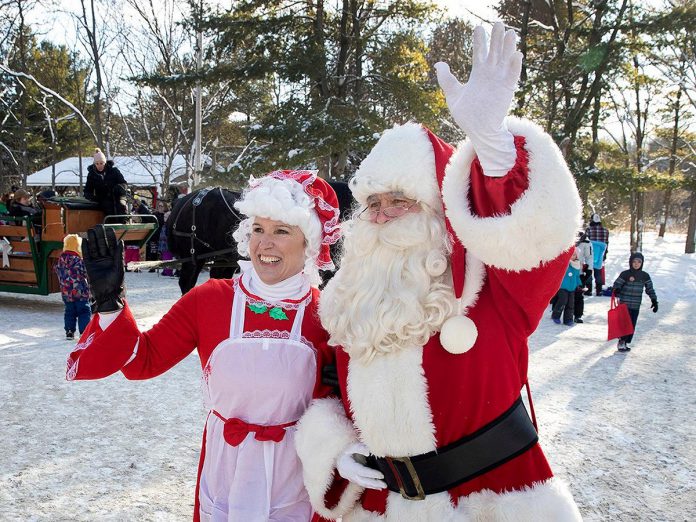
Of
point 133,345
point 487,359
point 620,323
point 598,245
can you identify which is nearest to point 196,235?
point 620,323

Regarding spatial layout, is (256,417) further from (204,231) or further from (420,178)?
(204,231)

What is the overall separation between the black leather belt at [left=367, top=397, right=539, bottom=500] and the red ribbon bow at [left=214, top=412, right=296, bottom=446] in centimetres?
44

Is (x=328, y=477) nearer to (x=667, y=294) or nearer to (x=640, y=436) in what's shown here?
(x=640, y=436)

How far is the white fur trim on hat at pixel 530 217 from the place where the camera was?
4.66 ft

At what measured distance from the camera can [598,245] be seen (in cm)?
1276

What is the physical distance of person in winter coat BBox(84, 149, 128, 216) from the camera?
27.9 feet

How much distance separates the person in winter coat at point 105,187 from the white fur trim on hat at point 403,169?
7504mm

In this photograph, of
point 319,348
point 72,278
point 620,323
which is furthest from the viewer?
point 620,323

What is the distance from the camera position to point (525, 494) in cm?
154

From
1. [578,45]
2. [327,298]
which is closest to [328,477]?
[327,298]

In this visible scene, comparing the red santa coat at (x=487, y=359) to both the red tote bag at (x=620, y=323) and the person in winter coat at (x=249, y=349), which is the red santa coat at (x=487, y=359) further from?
the red tote bag at (x=620, y=323)

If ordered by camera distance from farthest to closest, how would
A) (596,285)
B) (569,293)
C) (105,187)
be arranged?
1. (596,285)
2. (569,293)
3. (105,187)

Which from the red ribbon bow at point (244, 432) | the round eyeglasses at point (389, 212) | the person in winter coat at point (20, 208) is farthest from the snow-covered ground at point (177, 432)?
the person in winter coat at point (20, 208)

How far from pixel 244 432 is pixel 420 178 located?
0.97 meters
